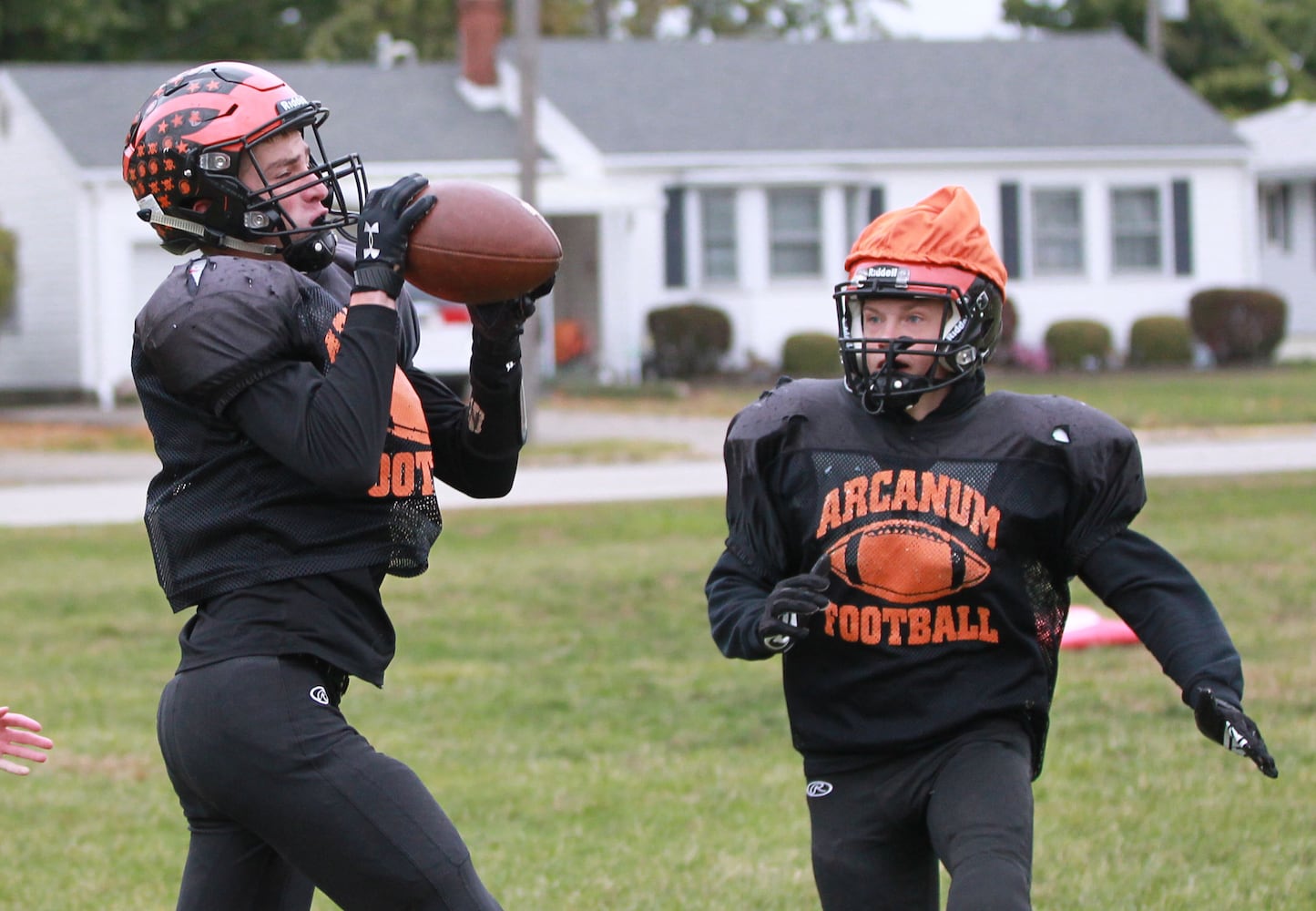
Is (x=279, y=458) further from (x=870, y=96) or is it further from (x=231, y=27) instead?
(x=231, y=27)

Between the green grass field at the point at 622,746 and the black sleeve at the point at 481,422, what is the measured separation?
1.85 m

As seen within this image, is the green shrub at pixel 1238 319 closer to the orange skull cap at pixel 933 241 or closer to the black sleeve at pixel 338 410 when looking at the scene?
the orange skull cap at pixel 933 241

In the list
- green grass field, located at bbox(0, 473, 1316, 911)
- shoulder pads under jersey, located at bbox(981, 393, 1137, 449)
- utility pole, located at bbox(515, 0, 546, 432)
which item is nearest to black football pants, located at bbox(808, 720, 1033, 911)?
shoulder pads under jersey, located at bbox(981, 393, 1137, 449)

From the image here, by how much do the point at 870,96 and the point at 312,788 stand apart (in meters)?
28.1

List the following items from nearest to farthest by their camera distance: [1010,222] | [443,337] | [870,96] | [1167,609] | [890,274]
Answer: [1167,609], [890,274], [443,337], [1010,222], [870,96]

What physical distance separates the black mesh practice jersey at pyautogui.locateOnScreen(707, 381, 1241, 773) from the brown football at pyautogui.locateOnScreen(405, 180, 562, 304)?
0.65 m

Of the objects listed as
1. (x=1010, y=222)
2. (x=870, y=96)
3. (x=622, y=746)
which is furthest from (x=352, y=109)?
(x=622, y=746)

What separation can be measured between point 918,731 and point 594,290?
1012 inches

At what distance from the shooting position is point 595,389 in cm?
2514

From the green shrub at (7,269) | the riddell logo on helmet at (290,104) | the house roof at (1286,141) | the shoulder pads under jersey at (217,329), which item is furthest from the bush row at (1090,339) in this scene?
the shoulder pads under jersey at (217,329)


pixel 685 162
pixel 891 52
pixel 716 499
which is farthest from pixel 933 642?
pixel 891 52

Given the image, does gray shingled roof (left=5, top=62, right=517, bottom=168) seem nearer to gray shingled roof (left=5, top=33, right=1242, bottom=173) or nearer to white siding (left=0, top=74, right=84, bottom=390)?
gray shingled roof (left=5, top=33, right=1242, bottom=173)

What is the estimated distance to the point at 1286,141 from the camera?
117 ft

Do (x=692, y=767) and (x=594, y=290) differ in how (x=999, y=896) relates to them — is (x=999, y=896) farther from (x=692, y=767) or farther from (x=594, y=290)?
(x=594, y=290)
